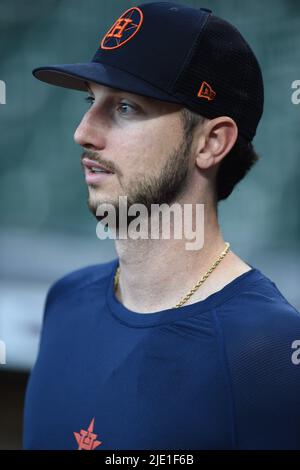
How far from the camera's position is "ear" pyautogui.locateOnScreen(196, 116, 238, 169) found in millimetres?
1197

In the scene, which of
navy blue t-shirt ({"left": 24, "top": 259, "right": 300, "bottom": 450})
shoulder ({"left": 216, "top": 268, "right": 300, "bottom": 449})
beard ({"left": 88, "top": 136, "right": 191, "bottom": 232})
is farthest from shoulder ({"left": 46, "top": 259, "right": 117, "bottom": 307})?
shoulder ({"left": 216, "top": 268, "right": 300, "bottom": 449})

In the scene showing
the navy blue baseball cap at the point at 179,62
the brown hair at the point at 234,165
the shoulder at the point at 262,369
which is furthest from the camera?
the brown hair at the point at 234,165

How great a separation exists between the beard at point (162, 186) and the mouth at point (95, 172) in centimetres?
2

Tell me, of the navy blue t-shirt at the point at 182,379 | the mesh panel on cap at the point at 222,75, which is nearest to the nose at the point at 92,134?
the mesh panel on cap at the point at 222,75

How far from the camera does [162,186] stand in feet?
3.84

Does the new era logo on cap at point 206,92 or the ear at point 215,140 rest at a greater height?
the new era logo on cap at point 206,92

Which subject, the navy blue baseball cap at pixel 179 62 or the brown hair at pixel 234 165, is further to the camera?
the brown hair at pixel 234 165

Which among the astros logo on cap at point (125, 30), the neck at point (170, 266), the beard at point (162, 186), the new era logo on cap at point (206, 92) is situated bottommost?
the neck at point (170, 266)

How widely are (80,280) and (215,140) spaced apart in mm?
471

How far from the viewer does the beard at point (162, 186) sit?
1163 mm

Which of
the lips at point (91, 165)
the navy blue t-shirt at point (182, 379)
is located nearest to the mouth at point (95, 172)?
the lips at point (91, 165)

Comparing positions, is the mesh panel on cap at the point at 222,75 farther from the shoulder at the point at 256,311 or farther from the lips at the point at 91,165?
the shoulder at the point at 256,311

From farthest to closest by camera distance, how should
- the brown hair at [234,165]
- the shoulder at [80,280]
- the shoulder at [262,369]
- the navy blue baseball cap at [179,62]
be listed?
the shoulder at [80,280] → the brown hair at [234,165] → the navy blue baseball cap at [179,62] → the shoulder at [262,369]
